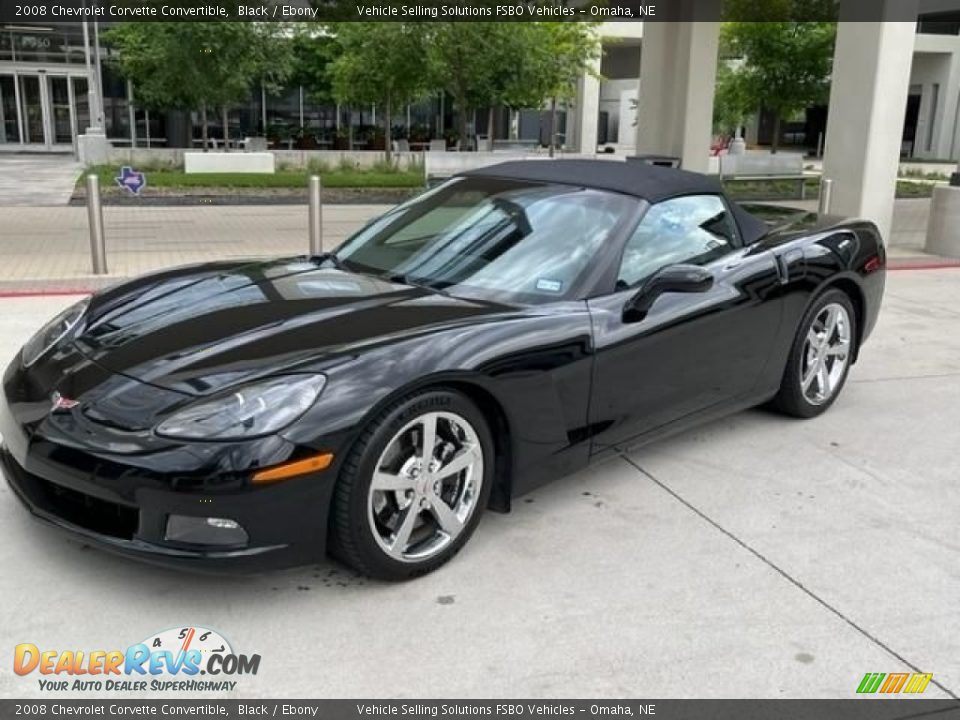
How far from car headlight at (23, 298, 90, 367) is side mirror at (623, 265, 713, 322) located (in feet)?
7.46

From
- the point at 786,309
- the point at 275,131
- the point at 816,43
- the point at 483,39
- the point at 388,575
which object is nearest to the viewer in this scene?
the point at 388,575

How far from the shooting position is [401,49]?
64.3 ft

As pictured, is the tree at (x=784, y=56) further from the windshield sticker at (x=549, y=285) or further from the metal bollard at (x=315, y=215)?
the windshield sticker at (x=549, y=285)

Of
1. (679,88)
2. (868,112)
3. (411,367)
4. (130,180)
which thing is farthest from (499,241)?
(679,88)

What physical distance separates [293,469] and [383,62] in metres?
18.6

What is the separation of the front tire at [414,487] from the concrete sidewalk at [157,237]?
6264 millimetres

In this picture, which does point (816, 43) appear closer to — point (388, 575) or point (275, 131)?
point (275, 131)

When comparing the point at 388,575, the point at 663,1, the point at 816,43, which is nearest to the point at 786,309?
the point at 388,575

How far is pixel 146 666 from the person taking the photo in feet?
9.44

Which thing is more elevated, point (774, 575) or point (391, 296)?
point (391, 296)

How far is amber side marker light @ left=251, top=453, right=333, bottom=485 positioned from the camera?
2918 millimetres

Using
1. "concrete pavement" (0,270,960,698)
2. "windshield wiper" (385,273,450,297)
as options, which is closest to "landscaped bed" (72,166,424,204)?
"windshield wiper" (385,273,450,297)

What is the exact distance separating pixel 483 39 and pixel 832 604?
17516 mm
